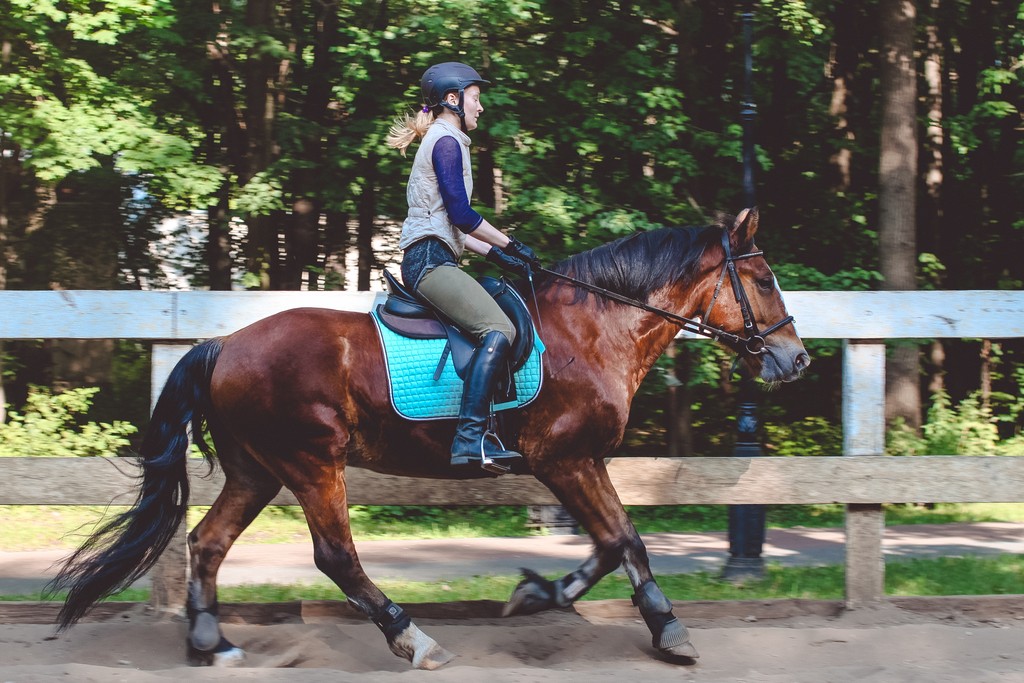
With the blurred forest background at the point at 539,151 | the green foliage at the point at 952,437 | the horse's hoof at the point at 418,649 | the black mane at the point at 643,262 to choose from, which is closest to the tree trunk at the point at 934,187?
the blurred forest background at the point at 539,151

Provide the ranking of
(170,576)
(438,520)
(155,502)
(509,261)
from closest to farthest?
(155,502)
(509,261)
(170,576)
(438,520)

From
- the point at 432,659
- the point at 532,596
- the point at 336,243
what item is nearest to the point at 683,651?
the point at 532,596

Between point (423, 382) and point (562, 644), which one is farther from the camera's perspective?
point (562, 644)

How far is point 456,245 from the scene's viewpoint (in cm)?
505

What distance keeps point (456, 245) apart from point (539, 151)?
6.23 m

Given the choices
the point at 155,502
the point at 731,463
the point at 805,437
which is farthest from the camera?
the point at 805,437

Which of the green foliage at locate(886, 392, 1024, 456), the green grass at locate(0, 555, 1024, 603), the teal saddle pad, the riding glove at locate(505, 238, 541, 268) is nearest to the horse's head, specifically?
the riding glove at locate(505, 238, 541, 268)

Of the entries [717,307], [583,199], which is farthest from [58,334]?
[583,199]

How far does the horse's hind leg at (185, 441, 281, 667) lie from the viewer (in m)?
4.91

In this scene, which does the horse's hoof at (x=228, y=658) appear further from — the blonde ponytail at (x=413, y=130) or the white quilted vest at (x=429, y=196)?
the blonde ponytail at (x=413, y=130)

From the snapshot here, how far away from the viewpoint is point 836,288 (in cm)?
1130

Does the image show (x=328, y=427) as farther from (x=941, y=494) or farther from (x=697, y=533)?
(x=697, y=533)

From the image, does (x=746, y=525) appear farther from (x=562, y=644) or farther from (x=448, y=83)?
(x=448, y=83)

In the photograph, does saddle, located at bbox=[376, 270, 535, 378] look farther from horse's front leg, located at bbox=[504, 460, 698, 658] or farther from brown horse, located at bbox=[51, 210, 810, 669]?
horse's front leg, located at bbox=[504, 460, 698, 658]
